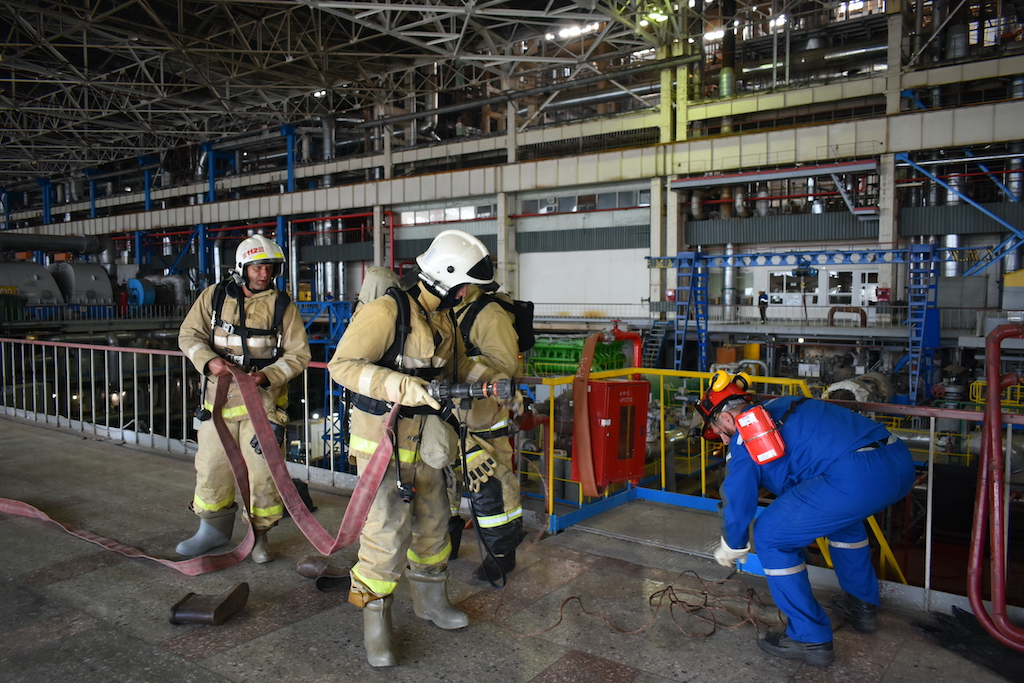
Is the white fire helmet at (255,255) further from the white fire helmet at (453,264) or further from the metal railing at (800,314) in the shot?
the metal railing at (800,314)

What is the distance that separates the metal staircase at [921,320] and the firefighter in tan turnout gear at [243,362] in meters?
18.4

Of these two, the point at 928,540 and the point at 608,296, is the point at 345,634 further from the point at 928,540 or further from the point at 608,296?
the point at 608,296

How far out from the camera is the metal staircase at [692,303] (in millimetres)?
22344

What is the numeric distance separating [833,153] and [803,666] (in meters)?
22.5

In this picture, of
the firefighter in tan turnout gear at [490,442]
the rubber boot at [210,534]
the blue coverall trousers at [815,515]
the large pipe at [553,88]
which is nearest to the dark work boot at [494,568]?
the firefighter in tan turnout gear at [490,442]

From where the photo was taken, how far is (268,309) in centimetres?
471

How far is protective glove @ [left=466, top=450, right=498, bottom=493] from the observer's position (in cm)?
380

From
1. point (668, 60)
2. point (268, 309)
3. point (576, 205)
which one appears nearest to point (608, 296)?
point (576, 205)

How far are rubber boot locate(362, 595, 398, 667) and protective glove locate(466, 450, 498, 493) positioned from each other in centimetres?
86

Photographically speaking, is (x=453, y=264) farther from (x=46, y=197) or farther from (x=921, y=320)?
(x=46, y=197)

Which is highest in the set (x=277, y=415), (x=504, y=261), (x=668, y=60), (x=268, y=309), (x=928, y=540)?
(x=668, y=60)

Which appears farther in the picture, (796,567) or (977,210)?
(977,210)

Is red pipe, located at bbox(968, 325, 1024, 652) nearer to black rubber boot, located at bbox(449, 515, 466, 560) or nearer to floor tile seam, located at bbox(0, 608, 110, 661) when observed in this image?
black rubber boot, located at bbox(449, 515, 466, 560)

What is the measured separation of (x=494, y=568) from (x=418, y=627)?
0.67 metres
